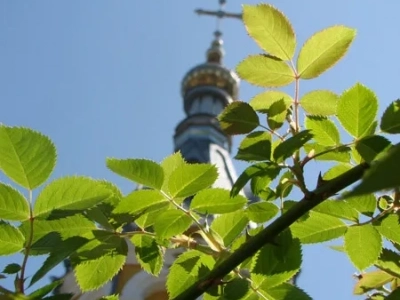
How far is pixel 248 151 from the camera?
2.82 ft

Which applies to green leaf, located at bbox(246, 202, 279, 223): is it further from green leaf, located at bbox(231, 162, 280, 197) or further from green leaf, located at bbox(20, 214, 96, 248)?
green leaf, located at bbox(20, 214, 96, 248)

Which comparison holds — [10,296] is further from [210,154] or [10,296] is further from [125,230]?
[210,154]

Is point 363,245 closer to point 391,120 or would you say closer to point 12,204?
point 391,120

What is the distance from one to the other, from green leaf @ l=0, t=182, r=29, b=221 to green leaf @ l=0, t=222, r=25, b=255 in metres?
0.02

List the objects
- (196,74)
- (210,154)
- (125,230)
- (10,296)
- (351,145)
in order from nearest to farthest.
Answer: (10,296) → (351,145) → (125,230) → (210,154) → (196,74)

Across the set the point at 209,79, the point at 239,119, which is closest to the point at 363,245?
the point at 239,119

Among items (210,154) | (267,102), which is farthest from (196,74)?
(267,102)

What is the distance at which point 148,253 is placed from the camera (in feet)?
3.18

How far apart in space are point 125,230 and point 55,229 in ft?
0.40

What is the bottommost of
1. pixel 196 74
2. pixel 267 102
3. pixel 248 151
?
pixel 248 151

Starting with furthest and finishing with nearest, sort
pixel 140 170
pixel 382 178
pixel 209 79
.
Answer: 1. pixel 209 79
2. pixel 140 170
3. pixel 382 178

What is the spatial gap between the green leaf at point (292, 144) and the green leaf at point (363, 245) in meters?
0.21

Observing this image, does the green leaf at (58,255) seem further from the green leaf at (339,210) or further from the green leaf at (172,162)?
the green leaf at (339,210)

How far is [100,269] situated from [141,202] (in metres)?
0.13
